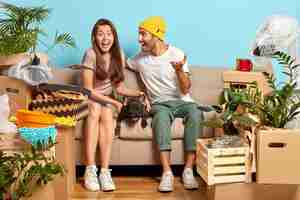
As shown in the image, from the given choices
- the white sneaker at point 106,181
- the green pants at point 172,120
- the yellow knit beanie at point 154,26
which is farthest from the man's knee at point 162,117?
the yellow knit beanie at point 154,26

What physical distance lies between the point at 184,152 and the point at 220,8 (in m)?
1.22

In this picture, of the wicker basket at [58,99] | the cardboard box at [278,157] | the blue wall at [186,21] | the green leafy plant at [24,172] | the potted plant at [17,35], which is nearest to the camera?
the green leafy plant at [24,172]

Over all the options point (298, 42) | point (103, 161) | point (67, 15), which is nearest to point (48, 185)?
point (103, 161)

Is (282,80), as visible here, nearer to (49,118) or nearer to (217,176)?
(217,176)

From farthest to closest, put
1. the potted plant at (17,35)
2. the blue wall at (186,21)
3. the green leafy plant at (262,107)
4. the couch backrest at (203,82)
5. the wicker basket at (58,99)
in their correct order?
the blue wall at (186,21), the couch backrest at (203,82), the potted plant at (17,35), the wicker basket at (58,99), the green leafy plant at (262,107)

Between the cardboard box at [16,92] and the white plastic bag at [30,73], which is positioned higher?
the white plastic bag at [30,73]

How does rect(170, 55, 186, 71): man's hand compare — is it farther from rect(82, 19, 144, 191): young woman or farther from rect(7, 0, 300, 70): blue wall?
rect(7, 0, 300, 70): blue wall

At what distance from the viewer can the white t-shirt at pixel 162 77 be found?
3742 mm

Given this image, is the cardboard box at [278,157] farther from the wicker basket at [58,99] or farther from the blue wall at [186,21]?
the blue wall at [186,21]

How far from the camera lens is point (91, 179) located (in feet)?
11.1

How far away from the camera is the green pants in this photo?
3.45 meters

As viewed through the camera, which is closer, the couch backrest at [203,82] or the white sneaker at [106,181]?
the white sneaker at [106,181]

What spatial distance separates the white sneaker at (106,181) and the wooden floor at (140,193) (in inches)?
1.4

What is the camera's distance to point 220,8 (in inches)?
166
